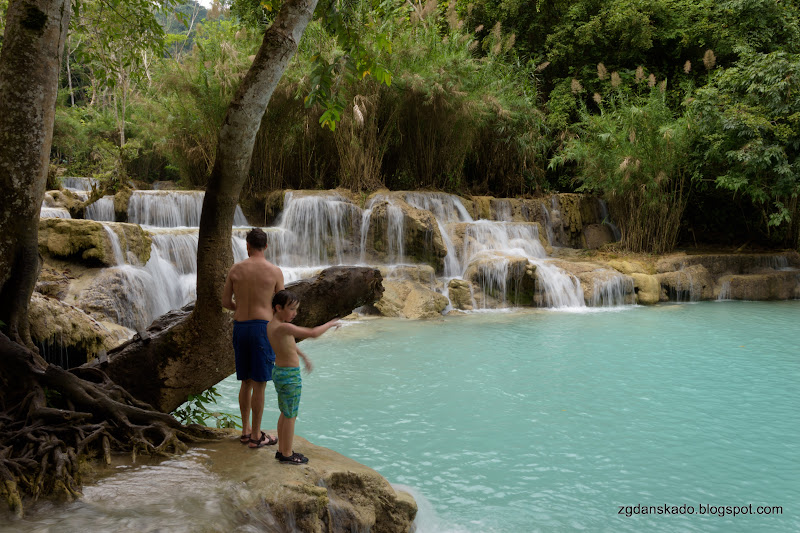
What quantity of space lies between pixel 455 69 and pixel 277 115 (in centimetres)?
456

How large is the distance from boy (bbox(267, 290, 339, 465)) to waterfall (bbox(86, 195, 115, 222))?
1110cm

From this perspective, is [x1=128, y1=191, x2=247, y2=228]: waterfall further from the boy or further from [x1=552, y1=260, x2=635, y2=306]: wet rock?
the boy

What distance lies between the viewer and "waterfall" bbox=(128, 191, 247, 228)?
13242 millimetres

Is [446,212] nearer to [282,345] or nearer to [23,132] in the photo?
[282,345]

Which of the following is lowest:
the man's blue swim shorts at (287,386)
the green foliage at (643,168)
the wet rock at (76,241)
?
the man's blue swim shorts at (287,386)

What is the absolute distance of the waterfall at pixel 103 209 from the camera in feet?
41.4

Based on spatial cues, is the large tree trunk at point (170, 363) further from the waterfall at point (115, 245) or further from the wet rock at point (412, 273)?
the wet rock at point (412, 273)

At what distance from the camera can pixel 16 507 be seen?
238 centimetres


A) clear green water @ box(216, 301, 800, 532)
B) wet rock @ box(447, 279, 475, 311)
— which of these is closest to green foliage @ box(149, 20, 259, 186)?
wet rock @ box(447, 279, 475, 311)

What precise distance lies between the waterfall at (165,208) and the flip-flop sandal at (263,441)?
10.2m

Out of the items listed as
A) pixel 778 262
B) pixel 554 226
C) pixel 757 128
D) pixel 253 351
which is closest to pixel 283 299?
pixel 253 351

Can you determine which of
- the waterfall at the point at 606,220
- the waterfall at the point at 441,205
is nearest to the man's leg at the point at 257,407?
the waterfall at the point at 441,205

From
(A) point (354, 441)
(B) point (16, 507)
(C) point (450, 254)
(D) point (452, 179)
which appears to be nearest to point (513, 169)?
(D) point (452, 179)

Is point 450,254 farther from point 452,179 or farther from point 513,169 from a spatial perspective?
A: point 513,169
